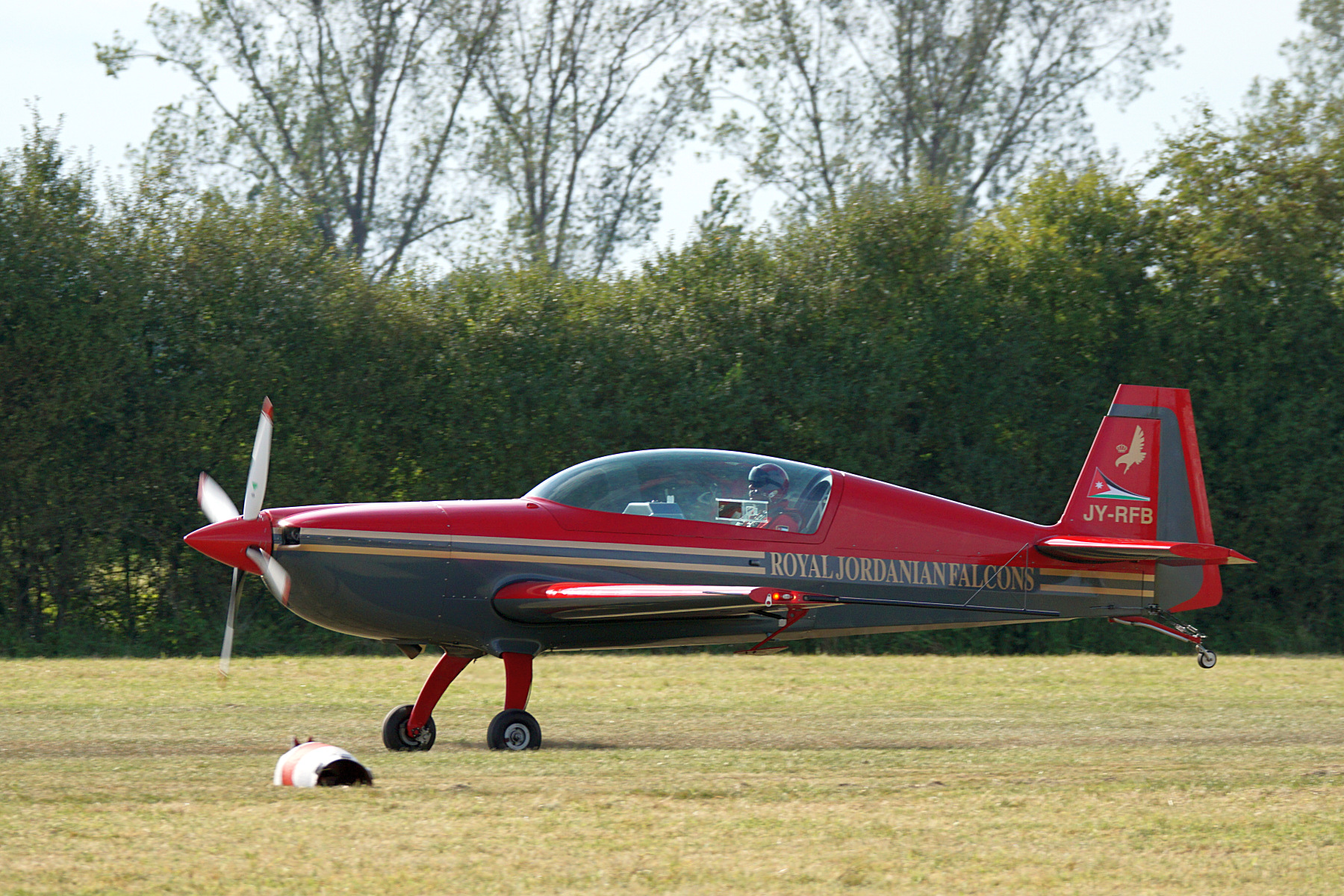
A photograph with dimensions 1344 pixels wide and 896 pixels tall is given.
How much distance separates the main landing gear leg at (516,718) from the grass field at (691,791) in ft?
0.79

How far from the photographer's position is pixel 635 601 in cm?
816

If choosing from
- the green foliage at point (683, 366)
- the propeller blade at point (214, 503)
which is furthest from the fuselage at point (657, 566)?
the green foliage at point (683, 366)

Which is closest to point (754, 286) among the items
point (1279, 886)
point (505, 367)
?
point (505, 367)

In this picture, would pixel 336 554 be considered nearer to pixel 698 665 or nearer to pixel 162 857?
pixel 162 857

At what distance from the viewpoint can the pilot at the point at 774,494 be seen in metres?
9.04

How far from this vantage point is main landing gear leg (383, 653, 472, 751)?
8.68 metres

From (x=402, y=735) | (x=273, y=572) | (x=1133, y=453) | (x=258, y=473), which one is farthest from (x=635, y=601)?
(x=1133, y=453)

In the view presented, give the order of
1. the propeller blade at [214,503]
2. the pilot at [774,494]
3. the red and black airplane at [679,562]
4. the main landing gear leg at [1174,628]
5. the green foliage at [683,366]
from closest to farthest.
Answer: the red and black airplane at [679,562], the pilot at [774,494], the propeller blade at [214,503], the main landing gear leg at [1174,628], the green foliage at [683,366]

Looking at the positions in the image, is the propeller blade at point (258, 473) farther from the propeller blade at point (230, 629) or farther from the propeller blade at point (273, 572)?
the propeller blade at point (230, 629)

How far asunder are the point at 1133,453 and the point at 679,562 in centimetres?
393

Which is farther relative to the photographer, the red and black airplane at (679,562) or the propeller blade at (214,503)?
the propeller blade at (214,503)

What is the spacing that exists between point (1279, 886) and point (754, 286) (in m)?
13.5

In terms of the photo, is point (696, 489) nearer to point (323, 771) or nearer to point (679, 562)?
point (679, 562)

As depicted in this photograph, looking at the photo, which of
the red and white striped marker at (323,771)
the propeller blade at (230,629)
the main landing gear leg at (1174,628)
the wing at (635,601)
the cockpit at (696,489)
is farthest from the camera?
the main landing gear leg at (1174,628)
